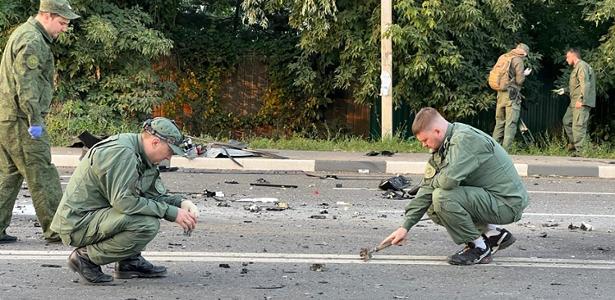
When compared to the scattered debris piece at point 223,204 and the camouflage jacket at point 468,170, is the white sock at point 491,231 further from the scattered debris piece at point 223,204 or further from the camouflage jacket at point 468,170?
the scattered debris piece at point 223,204

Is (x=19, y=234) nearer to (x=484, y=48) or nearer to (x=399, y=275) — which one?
(x=399, y=275)

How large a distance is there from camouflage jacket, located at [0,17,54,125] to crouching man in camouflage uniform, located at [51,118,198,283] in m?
1.31

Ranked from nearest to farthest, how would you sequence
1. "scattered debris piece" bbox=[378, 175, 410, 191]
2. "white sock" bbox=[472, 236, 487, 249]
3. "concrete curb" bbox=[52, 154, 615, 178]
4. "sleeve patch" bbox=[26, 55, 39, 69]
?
"white sock" bbox=[472, 236, 487, 249] → "sleeve patch" bbox=[26, 55, 39, 69] → "scattered debris piece" bbox=[378, 175, 410, 191] → "concrete curb" bbox=[52, 154, 615, 178]

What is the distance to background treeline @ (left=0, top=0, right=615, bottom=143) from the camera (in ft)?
52.9

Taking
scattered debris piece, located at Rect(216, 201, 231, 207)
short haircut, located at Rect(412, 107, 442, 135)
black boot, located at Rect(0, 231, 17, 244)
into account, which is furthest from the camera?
scattered debris piece, located at Rect(216, 201, 231, 207)

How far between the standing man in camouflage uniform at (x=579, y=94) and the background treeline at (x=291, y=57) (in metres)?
1.42

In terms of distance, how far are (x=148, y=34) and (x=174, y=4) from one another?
101 inches

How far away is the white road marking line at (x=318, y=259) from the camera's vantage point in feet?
21.0

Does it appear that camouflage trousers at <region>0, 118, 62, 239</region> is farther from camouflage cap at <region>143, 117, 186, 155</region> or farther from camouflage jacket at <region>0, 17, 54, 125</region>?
camouflage cap at <region>143, 117, 186, 155</region>

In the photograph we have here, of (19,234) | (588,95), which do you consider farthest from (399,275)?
(588,95)

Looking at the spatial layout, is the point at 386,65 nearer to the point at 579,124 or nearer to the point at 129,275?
the point at 579,124

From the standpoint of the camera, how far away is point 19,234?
7.20 meters

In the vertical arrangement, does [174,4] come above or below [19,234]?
above

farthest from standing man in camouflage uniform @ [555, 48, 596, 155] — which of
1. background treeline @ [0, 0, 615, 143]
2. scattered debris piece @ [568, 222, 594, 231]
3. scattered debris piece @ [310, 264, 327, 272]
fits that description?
scattered debris piece @ [310, 264, 327, 272]
